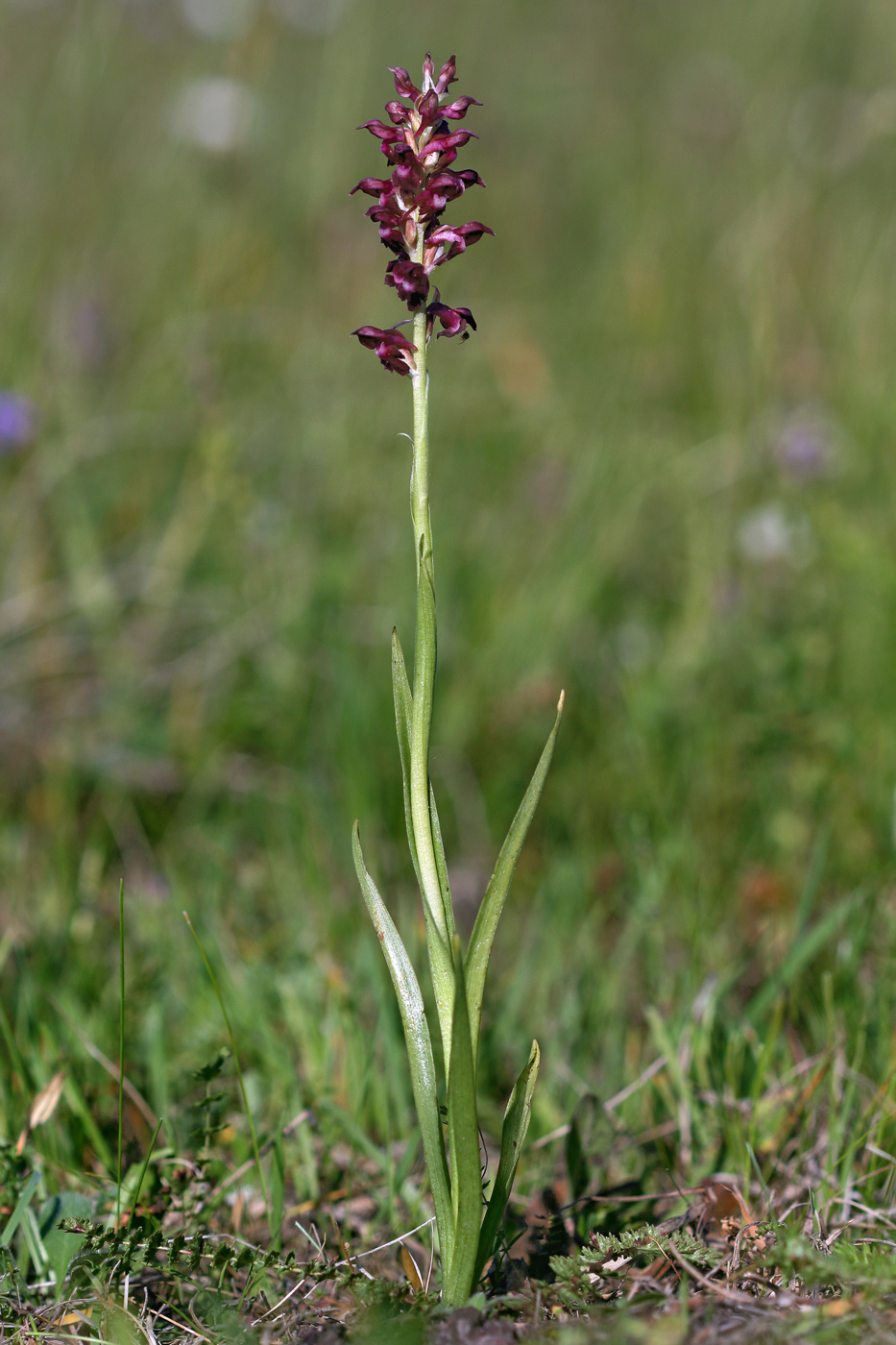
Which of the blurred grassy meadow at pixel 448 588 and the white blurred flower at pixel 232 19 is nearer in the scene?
the blurred grassy meadow at pixel 448 588

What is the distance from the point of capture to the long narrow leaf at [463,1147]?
3.48 feet

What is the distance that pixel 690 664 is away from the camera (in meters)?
2.73

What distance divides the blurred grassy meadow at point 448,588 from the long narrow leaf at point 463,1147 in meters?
0.44

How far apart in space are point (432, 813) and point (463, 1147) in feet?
1.13

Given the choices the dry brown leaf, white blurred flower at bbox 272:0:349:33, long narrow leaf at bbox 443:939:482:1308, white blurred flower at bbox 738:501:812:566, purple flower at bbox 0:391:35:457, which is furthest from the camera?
white blurred flower at bbox 272:0:349:33

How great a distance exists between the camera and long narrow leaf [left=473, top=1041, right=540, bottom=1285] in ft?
3.73

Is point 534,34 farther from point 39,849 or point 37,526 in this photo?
point 39,849

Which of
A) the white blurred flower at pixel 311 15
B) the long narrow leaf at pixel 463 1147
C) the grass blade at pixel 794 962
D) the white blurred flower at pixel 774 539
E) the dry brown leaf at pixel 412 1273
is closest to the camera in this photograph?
the long narrow leaf at pixel 463 1147

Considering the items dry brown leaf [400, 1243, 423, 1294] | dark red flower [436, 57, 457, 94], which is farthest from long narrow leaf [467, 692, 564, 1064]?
dark red flower [436, 57, 457, 94]

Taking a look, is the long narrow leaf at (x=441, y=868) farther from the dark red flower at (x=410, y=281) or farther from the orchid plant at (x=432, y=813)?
the dark red flower at (x=410, y=281)

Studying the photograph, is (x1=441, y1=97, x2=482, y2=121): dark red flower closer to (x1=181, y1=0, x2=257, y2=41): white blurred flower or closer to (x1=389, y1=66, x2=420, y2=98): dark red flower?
(x1=389, y1=66, x2=420, y2=98): dark red flower

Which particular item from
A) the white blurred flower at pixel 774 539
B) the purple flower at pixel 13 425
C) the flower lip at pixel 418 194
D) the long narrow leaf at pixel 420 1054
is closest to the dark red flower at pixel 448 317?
the flower lip at pixel 418 194

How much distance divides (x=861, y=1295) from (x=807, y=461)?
273 cm

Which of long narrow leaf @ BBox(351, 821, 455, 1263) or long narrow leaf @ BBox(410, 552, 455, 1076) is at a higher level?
long narrow leaf @ BBox(410, 552, 455, 1076)
